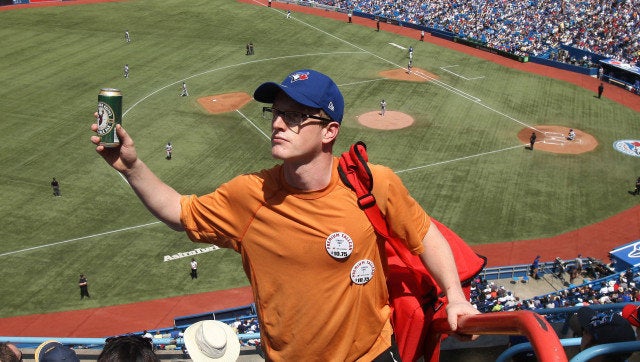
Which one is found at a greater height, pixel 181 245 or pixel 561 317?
pixel 561 317

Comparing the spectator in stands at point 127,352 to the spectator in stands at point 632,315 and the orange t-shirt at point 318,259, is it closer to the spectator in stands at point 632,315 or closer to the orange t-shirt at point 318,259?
the orange t-shirt at point 318,259

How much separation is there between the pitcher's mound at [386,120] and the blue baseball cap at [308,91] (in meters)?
32.1

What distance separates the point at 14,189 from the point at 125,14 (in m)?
31.8

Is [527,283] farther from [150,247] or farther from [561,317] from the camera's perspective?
[150,247]

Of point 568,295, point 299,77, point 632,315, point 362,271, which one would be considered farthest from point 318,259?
point 568,295

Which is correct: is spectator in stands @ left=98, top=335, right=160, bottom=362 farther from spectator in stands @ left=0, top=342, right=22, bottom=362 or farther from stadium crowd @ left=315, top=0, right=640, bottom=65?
stadium crowd @ left=315, top=0, right=640, bottom=65

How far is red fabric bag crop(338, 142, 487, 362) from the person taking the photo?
179 inches

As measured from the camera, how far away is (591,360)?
3502 mm

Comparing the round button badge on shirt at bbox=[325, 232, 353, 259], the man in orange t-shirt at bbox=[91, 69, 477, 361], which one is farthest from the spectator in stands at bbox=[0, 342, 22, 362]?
the round button badge on shirt at bbox=[325, 232, 353, 259]

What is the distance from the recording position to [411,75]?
1761 inches

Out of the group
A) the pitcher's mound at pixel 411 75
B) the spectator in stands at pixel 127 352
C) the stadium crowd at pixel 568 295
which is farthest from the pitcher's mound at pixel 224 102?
the spectator in stands at pixel 127 352

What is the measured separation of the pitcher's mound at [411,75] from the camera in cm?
4406

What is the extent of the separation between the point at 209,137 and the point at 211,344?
2970 cm

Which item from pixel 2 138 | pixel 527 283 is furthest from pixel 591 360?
pixel 2 138
